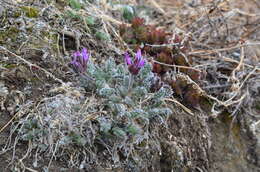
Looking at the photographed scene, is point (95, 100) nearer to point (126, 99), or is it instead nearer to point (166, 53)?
point (126, 99)

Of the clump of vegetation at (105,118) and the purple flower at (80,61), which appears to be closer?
the clump of vegetation at (105,118)

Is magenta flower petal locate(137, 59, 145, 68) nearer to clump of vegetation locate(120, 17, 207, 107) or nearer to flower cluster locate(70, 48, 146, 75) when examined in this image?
flower cluster locate(70, 48, 146, 75)

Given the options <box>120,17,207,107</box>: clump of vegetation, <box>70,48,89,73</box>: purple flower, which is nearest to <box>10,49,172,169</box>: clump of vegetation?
<box>70,48,89,73</box>: purple flower

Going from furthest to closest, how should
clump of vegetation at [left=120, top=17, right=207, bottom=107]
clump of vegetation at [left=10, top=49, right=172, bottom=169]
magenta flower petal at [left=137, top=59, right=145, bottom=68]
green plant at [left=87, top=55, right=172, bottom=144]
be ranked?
clump of vegetation at [left=120, top=17, right=207, bottom=107]
magenta flower petal at [left=137, top=59, right=145, bottom=68]
green plant at [left=87, top=55, right=172, bottom=144]
clump of vegetation at [left=10, top=49, right=172, bottom=169]

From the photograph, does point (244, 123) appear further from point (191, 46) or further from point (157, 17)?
point (157, 17)

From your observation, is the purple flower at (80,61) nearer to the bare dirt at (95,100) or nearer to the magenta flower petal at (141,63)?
the bare dirt at (95,100)

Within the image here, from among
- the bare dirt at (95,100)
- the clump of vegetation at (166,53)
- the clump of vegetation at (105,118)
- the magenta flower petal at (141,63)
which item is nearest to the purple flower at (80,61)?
the clump of vegetation at (105,118)

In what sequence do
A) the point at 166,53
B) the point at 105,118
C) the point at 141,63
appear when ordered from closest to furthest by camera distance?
the point at 105,118
the point at 141,63
the point at 166,53

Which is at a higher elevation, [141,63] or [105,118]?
[141,63]

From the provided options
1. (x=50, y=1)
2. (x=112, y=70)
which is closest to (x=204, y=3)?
(x=50, y=1)

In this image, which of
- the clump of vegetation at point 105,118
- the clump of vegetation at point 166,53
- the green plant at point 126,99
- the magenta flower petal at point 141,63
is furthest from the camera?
the clump of vegetation at point 166,53

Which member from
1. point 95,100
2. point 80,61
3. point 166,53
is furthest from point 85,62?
point 166,53

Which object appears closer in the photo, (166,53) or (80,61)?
(80,61)

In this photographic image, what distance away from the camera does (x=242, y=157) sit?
270 cm
